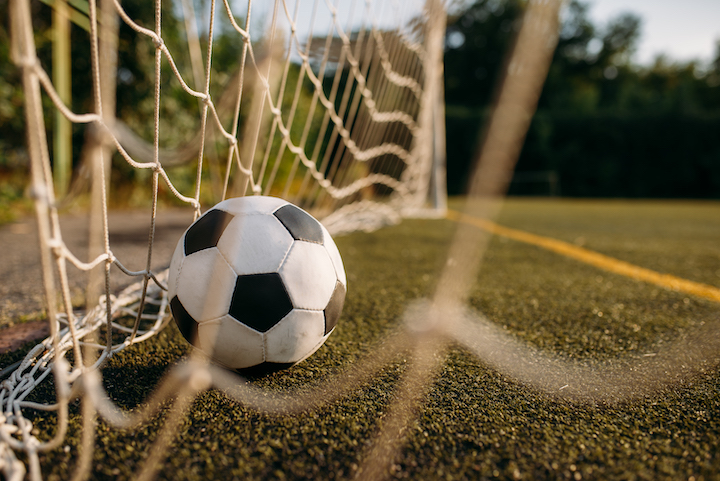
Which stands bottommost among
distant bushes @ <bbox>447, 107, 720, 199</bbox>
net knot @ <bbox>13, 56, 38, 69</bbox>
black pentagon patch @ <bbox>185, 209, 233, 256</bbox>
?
distant bushes @ <bbox>447, 107, 720, 199</bbox>

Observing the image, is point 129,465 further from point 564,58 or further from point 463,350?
point 564,58

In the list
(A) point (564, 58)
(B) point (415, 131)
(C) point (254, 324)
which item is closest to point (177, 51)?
(B) point (415, 131)

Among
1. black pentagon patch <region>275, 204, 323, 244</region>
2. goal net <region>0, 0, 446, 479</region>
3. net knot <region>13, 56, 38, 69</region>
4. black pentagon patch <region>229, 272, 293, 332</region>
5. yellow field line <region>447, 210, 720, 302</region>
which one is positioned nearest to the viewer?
net knot <region>13, 56, 38, 69</region>

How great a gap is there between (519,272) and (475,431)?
4.82 ft

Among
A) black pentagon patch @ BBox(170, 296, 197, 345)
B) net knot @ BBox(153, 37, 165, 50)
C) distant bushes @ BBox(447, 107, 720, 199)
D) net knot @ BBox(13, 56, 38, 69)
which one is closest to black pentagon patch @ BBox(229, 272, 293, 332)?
black pentagon patch @ BBox(170, 296, 197, 345)

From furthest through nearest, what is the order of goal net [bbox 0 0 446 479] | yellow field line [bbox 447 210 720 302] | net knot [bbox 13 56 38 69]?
yellow field line [bbox 447 210 720 302] < goal net [bbox 0 0 446 479] < net knot [bbox 13 56 38 69]

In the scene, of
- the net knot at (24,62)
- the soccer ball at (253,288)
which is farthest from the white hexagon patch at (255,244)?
the net knot at (24,62)

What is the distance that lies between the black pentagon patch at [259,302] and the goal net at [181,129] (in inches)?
7.4

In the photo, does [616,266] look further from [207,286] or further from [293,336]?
[207,286]

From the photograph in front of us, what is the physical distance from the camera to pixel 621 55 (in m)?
25.4

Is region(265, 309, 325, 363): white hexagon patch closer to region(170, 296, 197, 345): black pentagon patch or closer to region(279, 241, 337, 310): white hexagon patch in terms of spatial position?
region(279, 241, 337, 310): white hexagon patch

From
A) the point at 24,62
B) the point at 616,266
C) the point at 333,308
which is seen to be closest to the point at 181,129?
the point at 616,266

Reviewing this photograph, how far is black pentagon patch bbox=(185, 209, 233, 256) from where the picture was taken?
1.05 metres

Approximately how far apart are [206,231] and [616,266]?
2.08 metres
